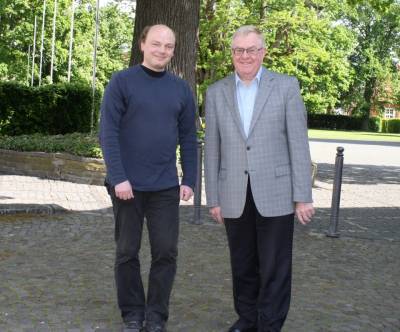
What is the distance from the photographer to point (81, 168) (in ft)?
42.8

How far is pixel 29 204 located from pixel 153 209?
5.48 metres

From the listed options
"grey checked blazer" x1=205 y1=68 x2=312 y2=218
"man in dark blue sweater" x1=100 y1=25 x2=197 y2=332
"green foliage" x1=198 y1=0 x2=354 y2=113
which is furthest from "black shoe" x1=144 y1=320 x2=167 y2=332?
"green foliage" x1=198 y1=0 x2=354 y2=113

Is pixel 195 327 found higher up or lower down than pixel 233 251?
lower down

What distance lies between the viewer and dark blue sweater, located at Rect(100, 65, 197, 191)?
4.17 m

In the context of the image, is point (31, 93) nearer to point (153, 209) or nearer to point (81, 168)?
point (81, 168)

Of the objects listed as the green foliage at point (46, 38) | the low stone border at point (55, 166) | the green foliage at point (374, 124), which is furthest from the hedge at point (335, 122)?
the low stone border at point (55, 166)

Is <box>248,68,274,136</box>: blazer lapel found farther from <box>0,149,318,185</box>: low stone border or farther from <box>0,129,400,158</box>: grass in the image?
<box>0,129,400,158</box>: grass

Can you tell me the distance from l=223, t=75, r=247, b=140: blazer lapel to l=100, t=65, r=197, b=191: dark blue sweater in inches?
11.2

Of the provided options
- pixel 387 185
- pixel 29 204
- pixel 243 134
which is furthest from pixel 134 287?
pixel 387 185

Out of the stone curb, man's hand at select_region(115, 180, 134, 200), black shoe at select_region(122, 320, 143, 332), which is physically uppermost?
man's hand at select_region(115, 180, 134, 200)

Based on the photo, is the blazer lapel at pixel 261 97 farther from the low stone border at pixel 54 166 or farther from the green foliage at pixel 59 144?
the green foliage at pixel 59 144

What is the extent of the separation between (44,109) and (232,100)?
1539 centimetres

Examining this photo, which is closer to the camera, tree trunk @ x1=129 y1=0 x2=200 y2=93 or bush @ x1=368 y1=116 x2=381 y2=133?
tree trunk @ x1=129 y1=0 x2=200 y2=93

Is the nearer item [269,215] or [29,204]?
[269,215]
